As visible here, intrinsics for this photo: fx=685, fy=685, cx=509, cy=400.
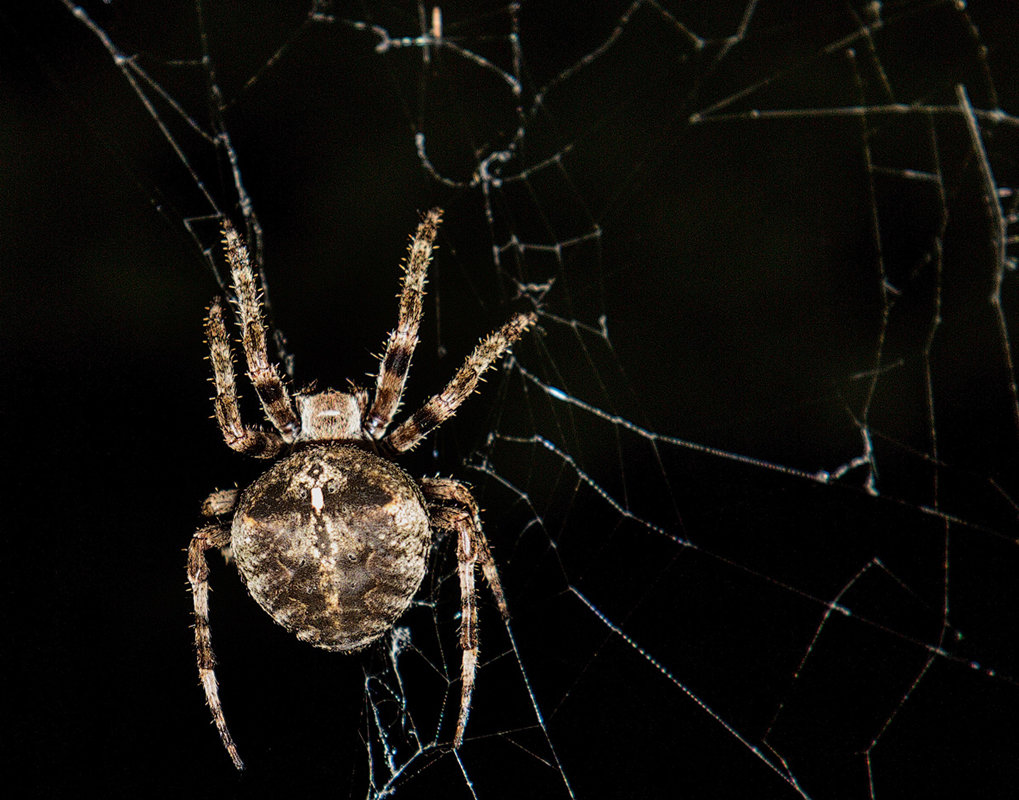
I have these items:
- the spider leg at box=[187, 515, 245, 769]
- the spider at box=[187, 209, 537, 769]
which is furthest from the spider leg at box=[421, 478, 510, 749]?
the spider leg at box=[187, 515, 245, 769]

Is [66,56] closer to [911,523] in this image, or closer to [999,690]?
[911,523]

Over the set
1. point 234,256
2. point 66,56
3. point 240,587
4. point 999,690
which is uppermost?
point 66,56

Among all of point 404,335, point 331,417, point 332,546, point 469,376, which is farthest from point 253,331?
point 332,546

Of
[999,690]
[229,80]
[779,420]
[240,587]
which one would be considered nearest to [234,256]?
[229,80]

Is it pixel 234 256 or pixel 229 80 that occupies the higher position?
pixel 229 80

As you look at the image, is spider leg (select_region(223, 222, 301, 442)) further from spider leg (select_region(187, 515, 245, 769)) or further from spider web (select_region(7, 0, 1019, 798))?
spider web (select_region(7, 0, 1019, 798))

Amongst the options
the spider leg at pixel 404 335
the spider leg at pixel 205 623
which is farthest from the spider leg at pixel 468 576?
the spider leg at pixel 205 623
